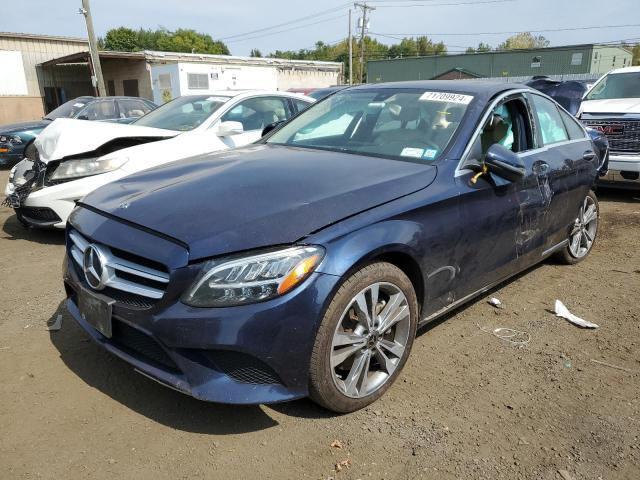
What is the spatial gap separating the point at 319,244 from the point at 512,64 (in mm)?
53736

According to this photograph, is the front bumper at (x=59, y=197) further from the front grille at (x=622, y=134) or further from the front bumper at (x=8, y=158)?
the front grille at (x=622, y=134)

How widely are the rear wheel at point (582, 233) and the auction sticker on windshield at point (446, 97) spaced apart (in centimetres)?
181

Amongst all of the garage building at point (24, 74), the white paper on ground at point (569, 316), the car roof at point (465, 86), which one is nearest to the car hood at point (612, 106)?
the car roof at point (465, 86)

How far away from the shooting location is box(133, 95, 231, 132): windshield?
6.17m

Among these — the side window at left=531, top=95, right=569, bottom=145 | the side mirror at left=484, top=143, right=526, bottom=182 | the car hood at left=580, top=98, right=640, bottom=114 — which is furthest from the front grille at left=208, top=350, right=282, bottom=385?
the car hood at left=580, top=98, right=640, bottom=114

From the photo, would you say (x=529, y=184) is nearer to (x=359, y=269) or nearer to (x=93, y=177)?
(x=359, y=269)

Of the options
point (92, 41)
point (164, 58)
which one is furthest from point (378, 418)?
point (164, 58)

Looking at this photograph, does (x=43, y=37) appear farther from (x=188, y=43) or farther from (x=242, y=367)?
(x=188, y=43)

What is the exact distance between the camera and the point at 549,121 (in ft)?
13.6

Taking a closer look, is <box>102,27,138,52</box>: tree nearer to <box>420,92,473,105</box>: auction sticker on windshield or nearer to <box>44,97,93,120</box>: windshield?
<box>44,97,93,120</box>: windshield

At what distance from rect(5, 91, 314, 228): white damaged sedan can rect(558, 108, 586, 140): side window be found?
3.11 m

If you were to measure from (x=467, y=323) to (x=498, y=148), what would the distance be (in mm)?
1253

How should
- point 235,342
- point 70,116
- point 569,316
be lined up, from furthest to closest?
point 70,116, point 569,316, point 235,342

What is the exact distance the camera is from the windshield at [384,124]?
10.7ft
